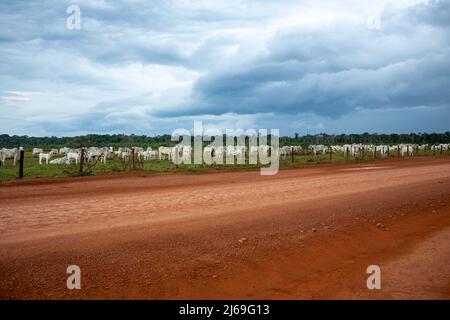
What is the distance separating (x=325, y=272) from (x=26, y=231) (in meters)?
6.34

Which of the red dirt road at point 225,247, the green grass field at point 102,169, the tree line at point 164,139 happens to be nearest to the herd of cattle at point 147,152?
the green grass field at point 102,169

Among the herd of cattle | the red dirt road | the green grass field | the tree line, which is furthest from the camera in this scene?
the tree line

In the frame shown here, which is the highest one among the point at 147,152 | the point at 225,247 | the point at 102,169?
the point at 147,152

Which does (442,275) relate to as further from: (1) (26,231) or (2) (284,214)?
(1) (26,231)

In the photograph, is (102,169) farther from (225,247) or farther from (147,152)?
(225,247)

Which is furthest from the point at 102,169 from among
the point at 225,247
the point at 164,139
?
the point at 164,139

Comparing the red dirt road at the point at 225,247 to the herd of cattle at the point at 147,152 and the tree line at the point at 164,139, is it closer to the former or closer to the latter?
the herd of cattle at the point at 147,152

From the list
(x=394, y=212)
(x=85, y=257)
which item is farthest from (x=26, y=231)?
(x=394, y=212)

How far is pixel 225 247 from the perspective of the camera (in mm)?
8453

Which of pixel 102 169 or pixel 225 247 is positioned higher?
pixel 102 169

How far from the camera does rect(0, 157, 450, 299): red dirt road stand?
267 inches

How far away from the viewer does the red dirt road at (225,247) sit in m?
6.79

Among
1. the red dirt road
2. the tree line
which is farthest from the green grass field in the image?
the tree line

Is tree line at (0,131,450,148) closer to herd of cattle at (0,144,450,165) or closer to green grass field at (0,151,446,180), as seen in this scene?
herd of cattle at (0,144,450,165)
